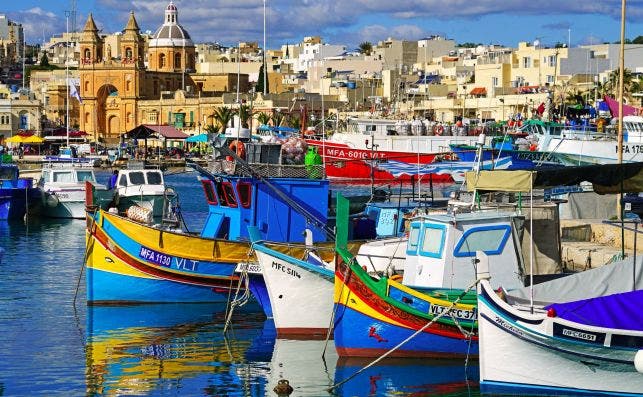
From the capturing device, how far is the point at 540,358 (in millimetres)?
18328

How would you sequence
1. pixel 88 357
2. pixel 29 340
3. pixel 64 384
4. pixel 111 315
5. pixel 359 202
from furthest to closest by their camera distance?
1. pixel 359 202
2. pixel 111 315
3. pixel 29 340
4. pixel 88 357
5. pixel 64 384

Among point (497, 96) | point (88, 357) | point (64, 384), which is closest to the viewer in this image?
point (64, 384)

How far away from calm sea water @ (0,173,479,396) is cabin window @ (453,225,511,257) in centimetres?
173

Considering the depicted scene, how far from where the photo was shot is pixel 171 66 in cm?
13738

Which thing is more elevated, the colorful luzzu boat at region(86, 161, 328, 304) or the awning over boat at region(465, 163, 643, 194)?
the awning over boat at region(465, 163, 643, 194)

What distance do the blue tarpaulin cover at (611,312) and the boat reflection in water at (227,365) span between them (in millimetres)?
2267

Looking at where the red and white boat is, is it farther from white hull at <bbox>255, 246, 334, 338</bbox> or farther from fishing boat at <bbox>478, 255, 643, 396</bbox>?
fishing boat at <bbox>478, 255, 643, 396</bbox>

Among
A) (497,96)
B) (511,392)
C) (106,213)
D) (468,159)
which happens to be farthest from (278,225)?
(497,96)

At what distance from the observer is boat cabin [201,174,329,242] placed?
2727 centimetres

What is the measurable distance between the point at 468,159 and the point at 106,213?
136 feet

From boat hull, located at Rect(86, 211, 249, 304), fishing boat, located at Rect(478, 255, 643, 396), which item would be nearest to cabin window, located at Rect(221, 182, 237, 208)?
boat hull, located at Rect(86, 211, 249, 304)

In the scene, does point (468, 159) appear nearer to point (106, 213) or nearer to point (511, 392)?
point (106, 213)

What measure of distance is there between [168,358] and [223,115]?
91.6 m

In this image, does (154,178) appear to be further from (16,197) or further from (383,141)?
(383,141)
